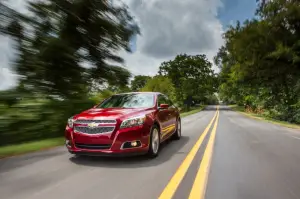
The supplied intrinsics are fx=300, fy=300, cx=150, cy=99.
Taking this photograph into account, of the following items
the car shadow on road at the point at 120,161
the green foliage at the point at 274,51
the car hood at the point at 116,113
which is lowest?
the car shadow on road at the point at 120,161

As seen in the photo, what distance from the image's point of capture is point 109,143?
5.79m

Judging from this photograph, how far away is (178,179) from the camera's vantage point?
4797 mm

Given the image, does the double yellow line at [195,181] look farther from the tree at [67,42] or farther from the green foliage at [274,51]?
the green foliage at [274,51]

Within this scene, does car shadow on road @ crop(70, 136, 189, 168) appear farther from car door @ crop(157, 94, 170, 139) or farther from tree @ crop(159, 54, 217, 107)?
tree @ crop(159, 54, 217, 107)

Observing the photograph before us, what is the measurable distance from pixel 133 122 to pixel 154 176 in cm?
143

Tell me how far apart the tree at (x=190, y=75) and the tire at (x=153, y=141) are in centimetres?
5713

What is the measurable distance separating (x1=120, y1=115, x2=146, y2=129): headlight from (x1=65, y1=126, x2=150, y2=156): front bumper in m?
0.09

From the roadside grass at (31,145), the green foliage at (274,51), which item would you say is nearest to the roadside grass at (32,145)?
the roadside grass at (31,145)

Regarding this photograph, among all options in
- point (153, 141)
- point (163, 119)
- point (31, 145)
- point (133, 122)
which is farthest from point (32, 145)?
point (163, 119)

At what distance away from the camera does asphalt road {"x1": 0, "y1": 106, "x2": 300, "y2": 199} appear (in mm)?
4047

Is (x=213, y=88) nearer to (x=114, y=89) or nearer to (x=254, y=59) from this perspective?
(x=254, y=59)

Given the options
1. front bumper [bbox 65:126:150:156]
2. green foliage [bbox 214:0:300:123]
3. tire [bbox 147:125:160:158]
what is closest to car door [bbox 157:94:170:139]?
tire [bbox 147:125:160:158]

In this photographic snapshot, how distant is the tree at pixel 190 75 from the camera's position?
64.8 metres

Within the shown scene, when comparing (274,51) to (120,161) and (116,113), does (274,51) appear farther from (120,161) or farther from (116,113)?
(120,161)
